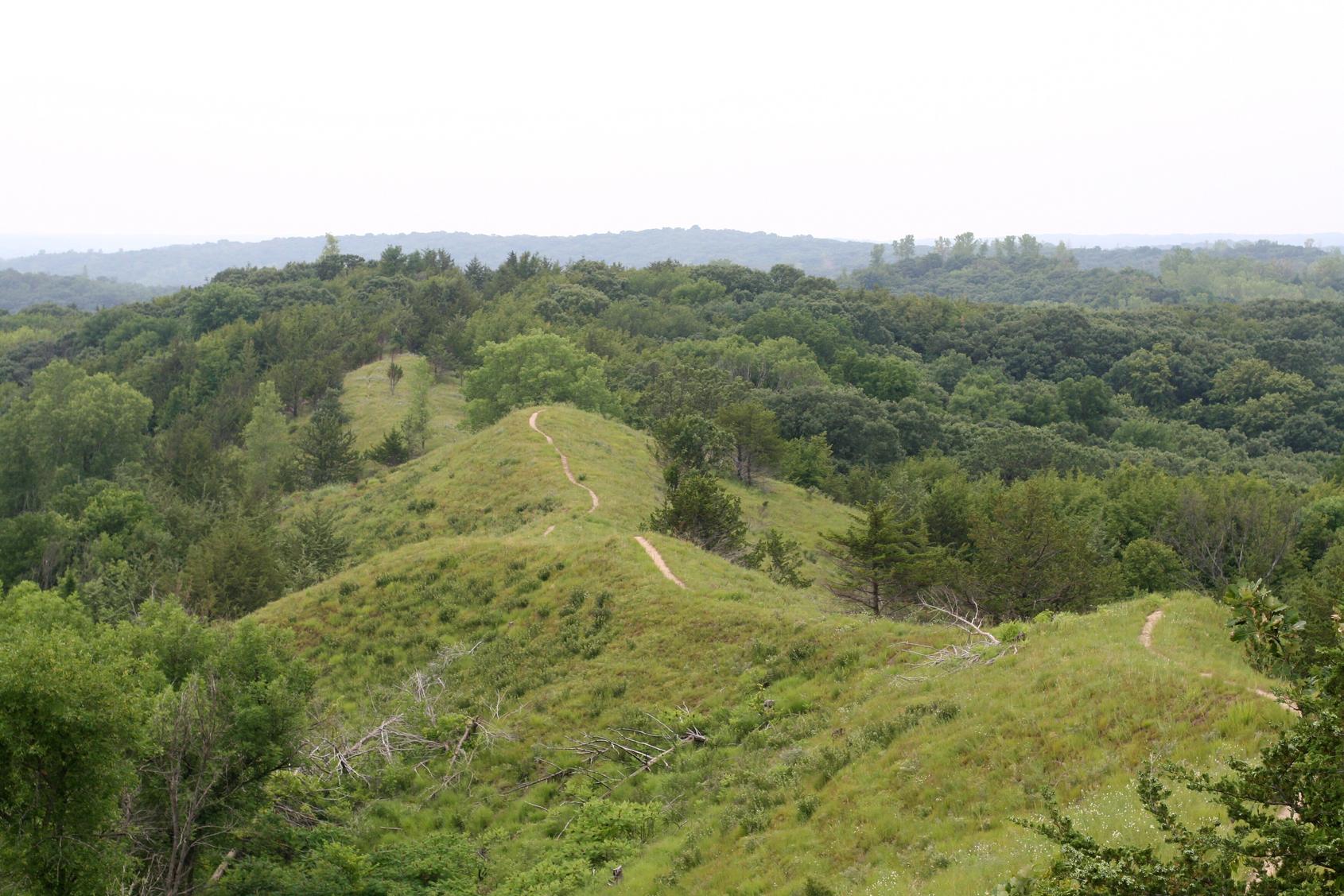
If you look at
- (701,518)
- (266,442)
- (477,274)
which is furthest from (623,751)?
(477,274)

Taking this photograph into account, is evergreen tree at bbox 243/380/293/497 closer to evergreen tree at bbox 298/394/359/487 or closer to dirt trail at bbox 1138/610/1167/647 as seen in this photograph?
evergreen tree at bbox 298/394/359/487

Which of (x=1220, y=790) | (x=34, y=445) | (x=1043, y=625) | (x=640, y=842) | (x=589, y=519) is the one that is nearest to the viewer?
(x=1220, y=790)

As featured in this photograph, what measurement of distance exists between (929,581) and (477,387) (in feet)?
146

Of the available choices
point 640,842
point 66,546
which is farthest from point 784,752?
point 66,546

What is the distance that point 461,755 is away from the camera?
18.6 metres

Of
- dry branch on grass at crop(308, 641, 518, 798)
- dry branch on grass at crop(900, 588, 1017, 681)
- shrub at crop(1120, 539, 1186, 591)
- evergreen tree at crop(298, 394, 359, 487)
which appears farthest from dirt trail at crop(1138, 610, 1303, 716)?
evergreen tree at crop(298, 394, 359, 487)

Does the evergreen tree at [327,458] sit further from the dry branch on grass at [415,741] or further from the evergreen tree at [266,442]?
the dry branch on grass at [415,741]

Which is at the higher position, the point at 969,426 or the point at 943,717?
the point at 943,717

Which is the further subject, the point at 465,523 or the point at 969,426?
the point at 969,426

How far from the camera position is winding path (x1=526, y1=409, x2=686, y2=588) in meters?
24.1

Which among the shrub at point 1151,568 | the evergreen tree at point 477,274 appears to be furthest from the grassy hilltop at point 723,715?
the evergreen tree at point 477,274

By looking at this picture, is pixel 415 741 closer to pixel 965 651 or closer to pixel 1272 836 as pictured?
pixel 965 651

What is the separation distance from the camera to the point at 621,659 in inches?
803

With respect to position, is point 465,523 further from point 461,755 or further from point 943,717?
point 943,717
